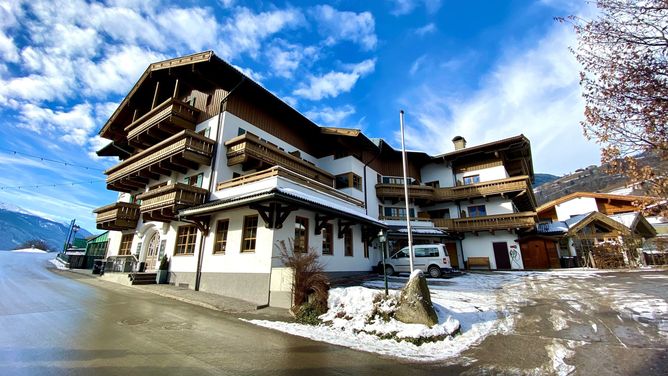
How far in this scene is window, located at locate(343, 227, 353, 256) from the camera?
1800 centimetres

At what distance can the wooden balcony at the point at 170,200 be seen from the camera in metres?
15.5

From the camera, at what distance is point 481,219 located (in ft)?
89.5

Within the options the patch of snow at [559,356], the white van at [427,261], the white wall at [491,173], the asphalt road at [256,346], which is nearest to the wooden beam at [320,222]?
the asphalt road at [256,346]

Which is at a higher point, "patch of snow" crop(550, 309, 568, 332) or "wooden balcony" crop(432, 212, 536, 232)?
"wooden balcony" crop(432, 212, 536, 232)

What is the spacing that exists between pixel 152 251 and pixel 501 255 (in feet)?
97.0

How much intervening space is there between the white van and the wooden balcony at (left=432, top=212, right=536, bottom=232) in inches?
380

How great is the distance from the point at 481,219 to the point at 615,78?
23293 millimetres

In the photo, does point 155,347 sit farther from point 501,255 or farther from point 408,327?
point 501,255

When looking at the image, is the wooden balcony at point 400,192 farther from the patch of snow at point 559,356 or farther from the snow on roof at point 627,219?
the patch of snow at point 559,356

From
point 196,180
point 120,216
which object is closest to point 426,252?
point 196,180

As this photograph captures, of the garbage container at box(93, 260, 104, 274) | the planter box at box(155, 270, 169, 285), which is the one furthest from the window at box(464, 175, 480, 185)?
the garbage container at box(93, 260, 104, 274)

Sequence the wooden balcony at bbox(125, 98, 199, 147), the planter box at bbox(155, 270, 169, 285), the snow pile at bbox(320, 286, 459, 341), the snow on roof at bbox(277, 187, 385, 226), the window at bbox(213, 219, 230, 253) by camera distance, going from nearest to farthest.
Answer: the snow pile at bbox(320, 286, 459, 341), the snow on roof at bbox(277, 187, 385, 226), the window at bbox(213, 219, 230, 253), the planter box at bbox(155, 270, 169, 285), the wooden balcony at bbox(125, 98, 199, 147)

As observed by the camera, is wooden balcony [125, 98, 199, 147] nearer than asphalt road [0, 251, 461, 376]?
No

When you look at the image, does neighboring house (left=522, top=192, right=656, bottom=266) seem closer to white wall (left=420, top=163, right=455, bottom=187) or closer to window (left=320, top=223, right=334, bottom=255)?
white wall (left=420, top=163, right=455, bottom=187)
